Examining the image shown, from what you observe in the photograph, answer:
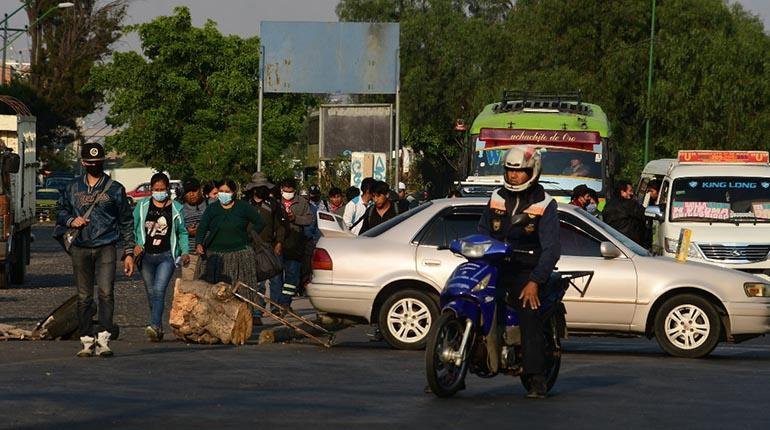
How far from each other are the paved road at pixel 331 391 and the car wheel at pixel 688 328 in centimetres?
17

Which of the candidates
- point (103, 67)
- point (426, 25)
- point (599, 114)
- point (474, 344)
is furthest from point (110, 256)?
point (426, 25)

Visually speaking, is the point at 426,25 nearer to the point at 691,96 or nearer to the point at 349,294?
the point at 691,96

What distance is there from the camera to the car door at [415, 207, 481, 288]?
53.0 feet

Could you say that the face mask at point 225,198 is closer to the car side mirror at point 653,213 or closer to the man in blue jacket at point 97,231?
the man in blue jacket at point 97,231

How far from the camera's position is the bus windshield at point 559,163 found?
29578 millimetres

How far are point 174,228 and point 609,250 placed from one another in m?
4.10

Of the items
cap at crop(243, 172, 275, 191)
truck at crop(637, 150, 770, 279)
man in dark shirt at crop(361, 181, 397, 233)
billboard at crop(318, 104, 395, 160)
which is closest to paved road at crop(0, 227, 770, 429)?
man in dark shirt at crop(361, 181, 397, 233)

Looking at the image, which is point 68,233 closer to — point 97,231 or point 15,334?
point 97,231

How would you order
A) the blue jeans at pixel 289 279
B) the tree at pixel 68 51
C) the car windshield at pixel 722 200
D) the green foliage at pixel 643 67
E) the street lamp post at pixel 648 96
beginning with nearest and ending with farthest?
the blue jeans at pixel 289 279, the car windshield at pixel 722 200, the street lamp post at pixel 648 96, the green foliage at pixel 643 67, the tree at pixel 68 51

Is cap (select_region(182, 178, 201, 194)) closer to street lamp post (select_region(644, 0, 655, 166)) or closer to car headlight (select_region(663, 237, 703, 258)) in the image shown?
car headlight (select_region(663, 237, 703, 258))

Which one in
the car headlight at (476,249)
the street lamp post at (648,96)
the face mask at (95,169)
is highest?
the street lamp post at (648,96)

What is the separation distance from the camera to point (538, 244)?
1147 centimetres

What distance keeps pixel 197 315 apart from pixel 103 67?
197 feet

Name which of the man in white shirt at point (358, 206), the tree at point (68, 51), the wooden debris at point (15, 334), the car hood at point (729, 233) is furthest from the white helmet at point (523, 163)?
the tree at point (68, 51)
